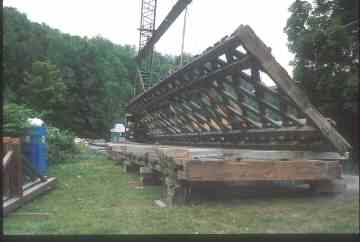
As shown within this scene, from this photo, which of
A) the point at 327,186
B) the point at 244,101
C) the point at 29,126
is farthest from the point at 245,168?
the point at 29,126

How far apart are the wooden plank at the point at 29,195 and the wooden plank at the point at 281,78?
1741mm

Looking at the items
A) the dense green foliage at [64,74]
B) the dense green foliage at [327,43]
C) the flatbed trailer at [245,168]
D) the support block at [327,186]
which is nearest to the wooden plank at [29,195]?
the dense green foliage at [64,74]

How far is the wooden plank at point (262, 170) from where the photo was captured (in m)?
2.81

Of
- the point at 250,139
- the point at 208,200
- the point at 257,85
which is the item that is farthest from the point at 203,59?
the point at 208,200

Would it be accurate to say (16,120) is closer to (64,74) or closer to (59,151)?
(64,74)

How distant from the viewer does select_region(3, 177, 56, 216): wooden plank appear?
2.50 m

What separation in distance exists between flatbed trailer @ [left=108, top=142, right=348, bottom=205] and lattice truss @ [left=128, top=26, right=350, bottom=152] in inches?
6.6

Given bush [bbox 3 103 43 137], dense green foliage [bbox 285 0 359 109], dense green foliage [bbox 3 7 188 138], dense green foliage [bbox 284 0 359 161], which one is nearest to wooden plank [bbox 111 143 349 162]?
dense green foliage [bbox 3 7 188 138]

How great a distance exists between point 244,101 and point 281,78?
0.76 metres

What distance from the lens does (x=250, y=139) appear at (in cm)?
390

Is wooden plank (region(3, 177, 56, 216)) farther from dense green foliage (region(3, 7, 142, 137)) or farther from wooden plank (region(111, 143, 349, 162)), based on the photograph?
wooden plank (region(111, 143, 349, 162))

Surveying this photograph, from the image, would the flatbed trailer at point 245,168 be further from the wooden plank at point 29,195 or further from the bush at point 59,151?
the bush at point 59,151

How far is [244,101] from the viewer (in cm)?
365

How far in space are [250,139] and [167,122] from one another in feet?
7.87
